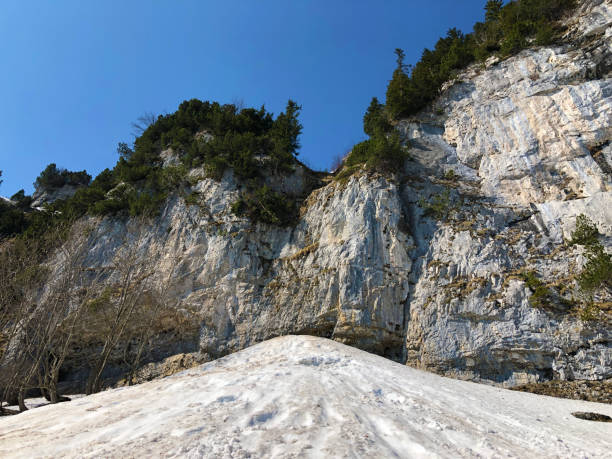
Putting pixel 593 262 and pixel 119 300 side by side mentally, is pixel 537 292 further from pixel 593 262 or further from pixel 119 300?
pixel 119 300

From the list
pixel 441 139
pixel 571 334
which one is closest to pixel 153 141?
pixel 441 139

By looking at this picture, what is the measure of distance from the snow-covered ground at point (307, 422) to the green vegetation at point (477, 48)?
18705mm

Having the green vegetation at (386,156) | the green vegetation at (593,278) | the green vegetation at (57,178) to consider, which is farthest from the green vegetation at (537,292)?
the green vegetation at (57,178)

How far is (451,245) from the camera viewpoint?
14.7 meters

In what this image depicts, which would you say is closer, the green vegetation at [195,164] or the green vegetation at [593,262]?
the green vegetation at [593,262]

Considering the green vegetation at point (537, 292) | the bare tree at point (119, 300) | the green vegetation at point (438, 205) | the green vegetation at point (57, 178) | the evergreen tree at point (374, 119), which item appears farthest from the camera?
the green vegetation at point (57, 178)

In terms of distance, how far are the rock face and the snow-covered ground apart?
286 cm

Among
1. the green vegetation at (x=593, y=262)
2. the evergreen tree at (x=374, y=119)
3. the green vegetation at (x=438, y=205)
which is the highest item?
the evergreen tree at (x=374, y=119)

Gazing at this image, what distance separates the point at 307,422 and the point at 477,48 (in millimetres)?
25676

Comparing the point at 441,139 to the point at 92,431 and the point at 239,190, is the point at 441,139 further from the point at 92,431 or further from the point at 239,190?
the point at 92,431

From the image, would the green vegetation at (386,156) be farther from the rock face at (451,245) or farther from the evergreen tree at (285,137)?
the evergreen tree at (285,137)

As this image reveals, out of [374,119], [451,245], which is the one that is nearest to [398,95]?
[374,119]

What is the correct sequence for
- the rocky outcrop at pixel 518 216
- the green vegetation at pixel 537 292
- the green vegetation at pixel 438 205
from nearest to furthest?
the rocky outcrop at pixel 518 216, the green vegetation at pixel 537 292, the green vegetation at pixel 438 205

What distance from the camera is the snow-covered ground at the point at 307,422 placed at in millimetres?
4668
